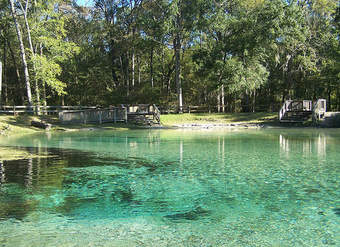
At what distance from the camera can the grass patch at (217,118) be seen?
33031 millimetres

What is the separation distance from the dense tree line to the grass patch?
9.54ft

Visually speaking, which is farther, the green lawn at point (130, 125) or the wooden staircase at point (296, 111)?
the wooden staircase at point (296, 111)

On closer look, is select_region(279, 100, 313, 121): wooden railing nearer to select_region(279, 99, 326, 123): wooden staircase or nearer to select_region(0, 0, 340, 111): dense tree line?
select_region(279, 99, 326, 123): wooden staircase

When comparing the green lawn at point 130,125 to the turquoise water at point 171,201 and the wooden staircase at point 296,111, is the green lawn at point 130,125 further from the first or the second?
the turquoise water at point 171,201

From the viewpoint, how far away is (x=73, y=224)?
5785 mm

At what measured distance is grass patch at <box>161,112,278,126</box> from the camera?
3303cm

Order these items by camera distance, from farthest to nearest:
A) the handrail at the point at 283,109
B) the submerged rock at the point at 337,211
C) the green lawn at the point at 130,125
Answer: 1. the handrail at the point at 283,109
2. the green lawn at the point at 130,125
3. the submerged rock at the point at 337,211


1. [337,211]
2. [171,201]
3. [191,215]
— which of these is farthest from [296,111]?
[191,215]

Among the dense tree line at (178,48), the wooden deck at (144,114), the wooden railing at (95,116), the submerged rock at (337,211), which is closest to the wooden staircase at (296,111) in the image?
the dense tree line at (178,48)

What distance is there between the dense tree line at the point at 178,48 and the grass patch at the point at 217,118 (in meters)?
2.91

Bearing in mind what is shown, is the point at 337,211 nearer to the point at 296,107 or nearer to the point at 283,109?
the point at 283,109

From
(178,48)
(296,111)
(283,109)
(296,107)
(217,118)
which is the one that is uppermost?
(178,48)

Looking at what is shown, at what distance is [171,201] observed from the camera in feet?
23.4

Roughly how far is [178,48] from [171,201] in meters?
32.1
